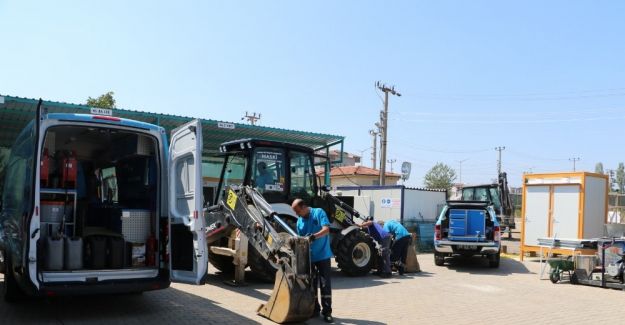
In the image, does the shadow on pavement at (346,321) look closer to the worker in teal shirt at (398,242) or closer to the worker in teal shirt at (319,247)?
the worker in teal shirt at (319,247)

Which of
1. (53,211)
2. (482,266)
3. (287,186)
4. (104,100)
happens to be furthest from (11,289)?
(104,100)

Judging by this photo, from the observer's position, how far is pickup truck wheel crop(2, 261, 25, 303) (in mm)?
7645

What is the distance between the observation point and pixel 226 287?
10266 millimetres

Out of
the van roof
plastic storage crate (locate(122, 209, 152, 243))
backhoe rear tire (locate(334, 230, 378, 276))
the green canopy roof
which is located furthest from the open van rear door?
the green canopy roof

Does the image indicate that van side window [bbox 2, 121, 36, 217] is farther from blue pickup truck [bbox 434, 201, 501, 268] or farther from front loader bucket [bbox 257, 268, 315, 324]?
blue pickup truck [bbox 434, 201, 501, 268]

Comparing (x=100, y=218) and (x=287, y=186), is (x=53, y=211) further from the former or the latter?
(x=287, y=186)

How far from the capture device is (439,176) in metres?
71.6

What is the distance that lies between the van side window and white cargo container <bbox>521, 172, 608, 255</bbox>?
43.6 feet

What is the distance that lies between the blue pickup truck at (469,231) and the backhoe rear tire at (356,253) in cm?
284

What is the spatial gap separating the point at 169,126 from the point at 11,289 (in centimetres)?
880

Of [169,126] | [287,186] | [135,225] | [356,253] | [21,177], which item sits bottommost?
[356,253]

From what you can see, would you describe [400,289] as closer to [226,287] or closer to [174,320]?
[226,287]

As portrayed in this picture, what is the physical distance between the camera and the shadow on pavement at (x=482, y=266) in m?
13.8

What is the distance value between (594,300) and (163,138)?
26.8ft
